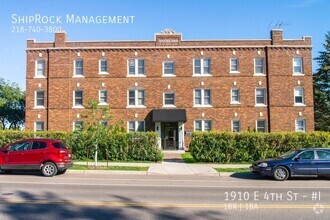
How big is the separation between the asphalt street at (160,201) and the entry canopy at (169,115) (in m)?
19.0

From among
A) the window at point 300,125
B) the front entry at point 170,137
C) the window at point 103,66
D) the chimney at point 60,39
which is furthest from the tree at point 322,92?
the chimney at point 60,39

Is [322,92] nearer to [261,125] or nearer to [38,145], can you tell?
[261,125]

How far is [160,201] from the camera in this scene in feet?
29.1

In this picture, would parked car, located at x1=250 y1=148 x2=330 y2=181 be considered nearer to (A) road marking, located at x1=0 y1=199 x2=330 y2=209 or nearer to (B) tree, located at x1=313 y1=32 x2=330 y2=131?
(A) road marking, located at x1=0 y1=199 x2=330 y2=209

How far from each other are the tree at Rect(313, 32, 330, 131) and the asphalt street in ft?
107

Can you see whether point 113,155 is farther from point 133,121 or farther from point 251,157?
point 133,121

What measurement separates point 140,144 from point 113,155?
1.86m

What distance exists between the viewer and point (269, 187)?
38.8ft

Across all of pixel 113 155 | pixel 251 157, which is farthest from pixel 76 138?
pixel 251 157

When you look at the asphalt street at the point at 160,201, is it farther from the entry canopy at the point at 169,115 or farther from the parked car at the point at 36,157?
the entry canopy at the point at 169,115

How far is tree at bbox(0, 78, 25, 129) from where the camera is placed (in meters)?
52.2

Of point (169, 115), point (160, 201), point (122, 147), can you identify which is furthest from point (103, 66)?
point (160, 201)

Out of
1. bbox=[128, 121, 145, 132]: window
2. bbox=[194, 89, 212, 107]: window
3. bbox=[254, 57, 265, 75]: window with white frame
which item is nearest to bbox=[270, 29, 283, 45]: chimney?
bbox=[254, 57, 265, 75]: window with white frame

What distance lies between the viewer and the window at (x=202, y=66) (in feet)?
108
